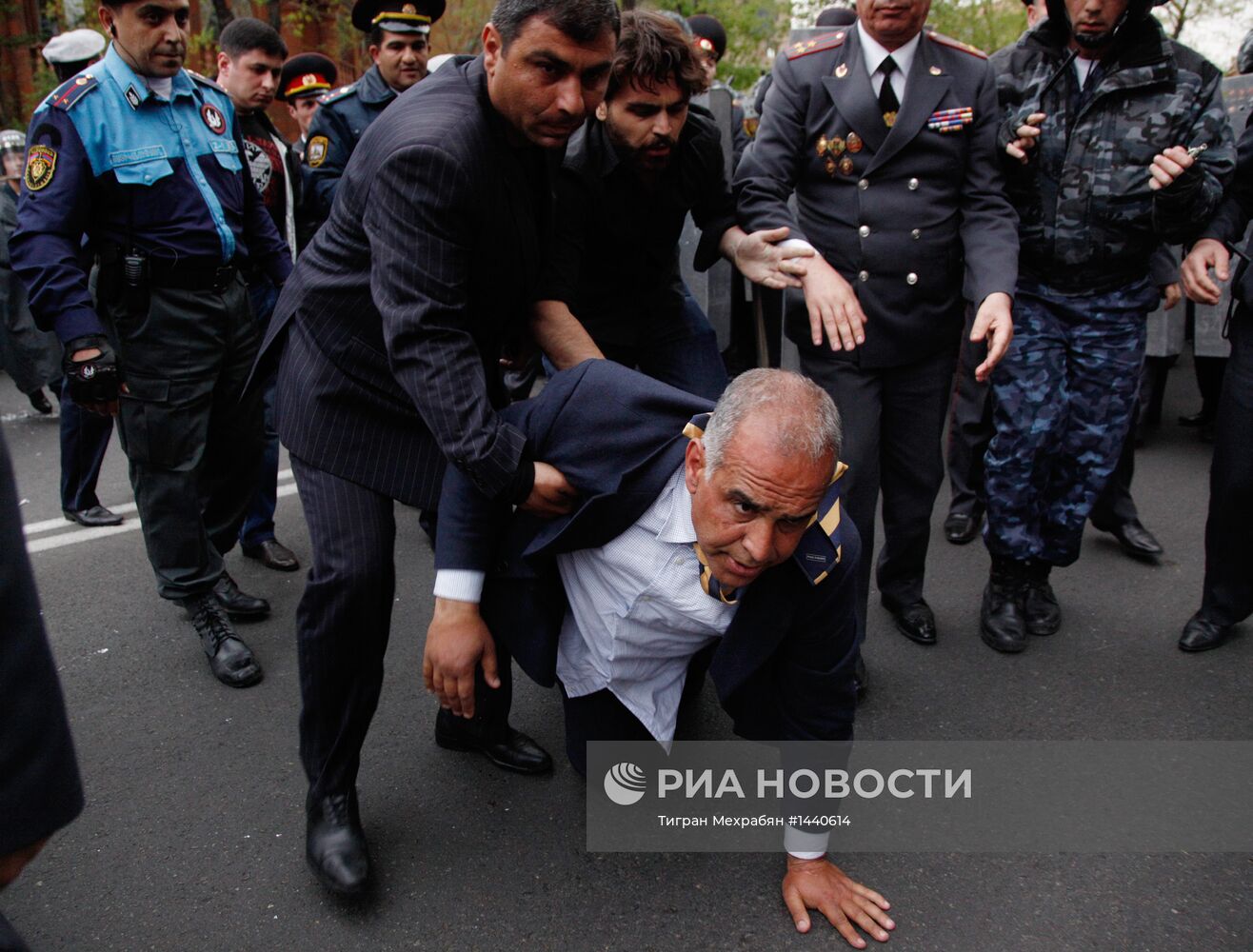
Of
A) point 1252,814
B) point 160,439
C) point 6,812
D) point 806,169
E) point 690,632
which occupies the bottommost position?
point 1252,814

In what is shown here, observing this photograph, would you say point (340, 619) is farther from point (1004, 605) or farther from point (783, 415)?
point (1004, 605)

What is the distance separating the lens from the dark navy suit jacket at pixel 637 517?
199 cm

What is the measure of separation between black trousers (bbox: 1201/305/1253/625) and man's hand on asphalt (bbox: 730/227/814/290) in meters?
1.46

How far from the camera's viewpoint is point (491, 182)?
1967 mm

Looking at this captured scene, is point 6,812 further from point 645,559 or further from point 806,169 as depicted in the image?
point 806,169

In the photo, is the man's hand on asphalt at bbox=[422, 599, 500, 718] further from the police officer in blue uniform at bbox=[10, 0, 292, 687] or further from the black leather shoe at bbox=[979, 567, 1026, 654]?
the black leather shoe at bbox=[979, 567, 1026, 654]

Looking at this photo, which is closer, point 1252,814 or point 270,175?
point 1252,814

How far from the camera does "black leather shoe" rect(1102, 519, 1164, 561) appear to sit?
3938 millimetres

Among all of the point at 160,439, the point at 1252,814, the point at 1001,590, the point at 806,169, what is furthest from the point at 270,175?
the point at 1252,814

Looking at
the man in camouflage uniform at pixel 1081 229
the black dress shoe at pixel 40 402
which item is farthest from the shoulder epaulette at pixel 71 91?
the black dress shoe at pixel 40 402

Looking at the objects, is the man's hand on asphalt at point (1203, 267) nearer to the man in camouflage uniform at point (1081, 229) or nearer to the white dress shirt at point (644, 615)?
the man in camouflage uniform at point (1081, 229)

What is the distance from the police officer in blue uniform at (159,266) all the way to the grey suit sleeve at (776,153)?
5.23ft

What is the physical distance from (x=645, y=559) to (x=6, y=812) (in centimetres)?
122

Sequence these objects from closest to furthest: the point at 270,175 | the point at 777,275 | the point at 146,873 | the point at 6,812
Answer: the point at 6,812
the point at 146,873
the point at 777,275
the point at 270,175
